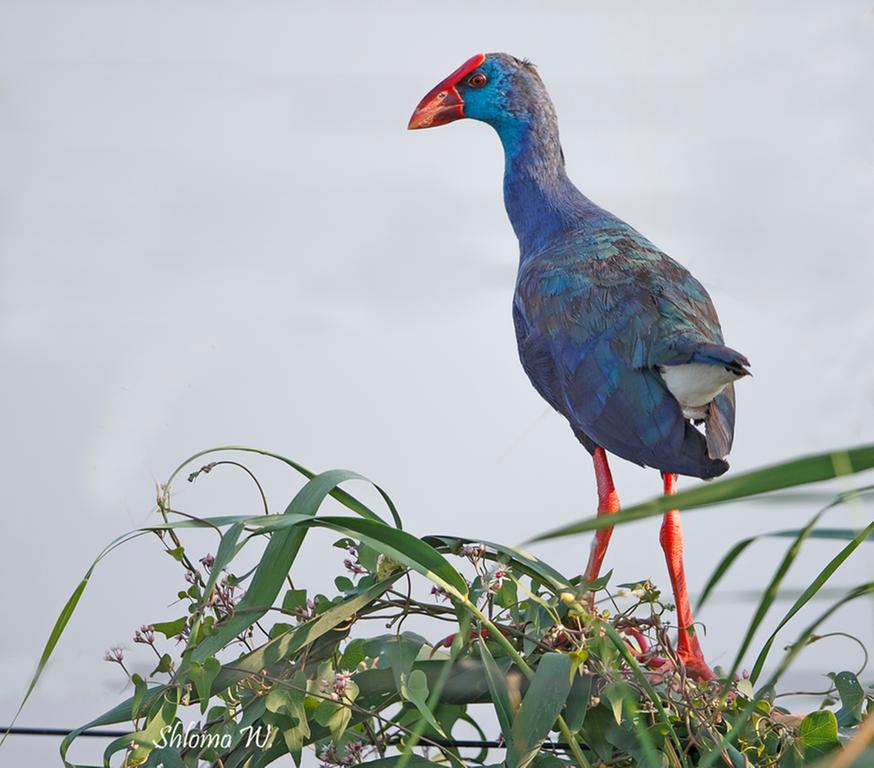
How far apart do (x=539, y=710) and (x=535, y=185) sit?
1.14 metres

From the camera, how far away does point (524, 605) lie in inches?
28.7

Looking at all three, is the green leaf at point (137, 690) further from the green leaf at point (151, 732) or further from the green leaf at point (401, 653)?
the green leaf at point (401, 653)

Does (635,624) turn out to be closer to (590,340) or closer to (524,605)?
(524,605)

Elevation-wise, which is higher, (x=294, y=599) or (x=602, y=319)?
→ (x=602, y=319)

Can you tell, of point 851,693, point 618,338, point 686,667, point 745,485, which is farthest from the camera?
point 618,338

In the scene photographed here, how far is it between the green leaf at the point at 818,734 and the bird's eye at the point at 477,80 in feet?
3.95

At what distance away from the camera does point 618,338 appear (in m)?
1.24

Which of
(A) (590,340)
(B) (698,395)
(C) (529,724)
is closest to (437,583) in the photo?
(C) (529,724)

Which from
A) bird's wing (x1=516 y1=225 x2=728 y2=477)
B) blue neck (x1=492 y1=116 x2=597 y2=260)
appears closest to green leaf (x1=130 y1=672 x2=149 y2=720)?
bird's wing (x1=516 y1=225 x2=728 y2=477)

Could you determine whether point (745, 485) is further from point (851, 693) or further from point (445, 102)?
point (445, 102)

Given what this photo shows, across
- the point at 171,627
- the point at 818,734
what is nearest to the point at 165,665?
the point at 171,627

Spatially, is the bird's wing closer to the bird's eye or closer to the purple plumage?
the purple plumage

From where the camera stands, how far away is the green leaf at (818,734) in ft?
2.21

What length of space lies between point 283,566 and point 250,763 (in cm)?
14
